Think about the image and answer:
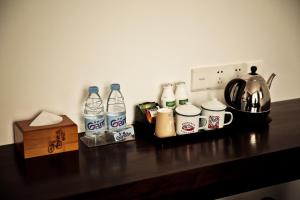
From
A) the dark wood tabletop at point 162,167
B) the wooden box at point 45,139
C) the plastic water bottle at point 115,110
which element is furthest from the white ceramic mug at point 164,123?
the wooden box at point 45,139

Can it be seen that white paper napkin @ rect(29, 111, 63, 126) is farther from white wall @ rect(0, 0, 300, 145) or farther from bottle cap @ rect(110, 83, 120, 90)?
bottle cap @ rect(110, 83, 120, 90)

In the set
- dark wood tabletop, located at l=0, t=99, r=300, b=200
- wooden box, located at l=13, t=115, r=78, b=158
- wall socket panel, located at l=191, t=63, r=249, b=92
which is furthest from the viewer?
wall socket panel, located at l=191, t=63, r=249, b=92

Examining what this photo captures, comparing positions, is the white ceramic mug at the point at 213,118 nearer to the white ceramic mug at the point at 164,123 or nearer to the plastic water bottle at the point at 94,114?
the white ceramic mug at the point at 164,123

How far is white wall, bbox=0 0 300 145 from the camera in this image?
1.21 metres

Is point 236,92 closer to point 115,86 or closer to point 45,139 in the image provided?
point 115,86

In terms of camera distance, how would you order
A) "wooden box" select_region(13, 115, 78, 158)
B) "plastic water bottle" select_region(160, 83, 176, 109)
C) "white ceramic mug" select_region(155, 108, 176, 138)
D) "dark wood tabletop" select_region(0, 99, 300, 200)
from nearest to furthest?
"dark wood tabletop" select_region(0, 99, 300, 200) < "wooden box" select_region(13, 115, 78, 158) < "white ceramic mug" select_region(155, 108, 176, 138) < "plastic water bottle" select_region(160, 83, 176, 109)

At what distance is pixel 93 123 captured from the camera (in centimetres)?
127

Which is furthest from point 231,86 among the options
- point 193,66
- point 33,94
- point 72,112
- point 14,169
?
point 14,169

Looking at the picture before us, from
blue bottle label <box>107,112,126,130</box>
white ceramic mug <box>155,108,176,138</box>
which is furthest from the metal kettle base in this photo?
blue bottle label <box>107,112,126,130</box>

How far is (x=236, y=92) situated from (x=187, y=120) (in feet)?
0.93

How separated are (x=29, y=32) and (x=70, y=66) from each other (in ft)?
0.56

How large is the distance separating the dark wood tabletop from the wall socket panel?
0.23 meters

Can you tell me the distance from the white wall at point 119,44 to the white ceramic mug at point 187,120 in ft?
0.66

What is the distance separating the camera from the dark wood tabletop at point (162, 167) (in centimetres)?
100
